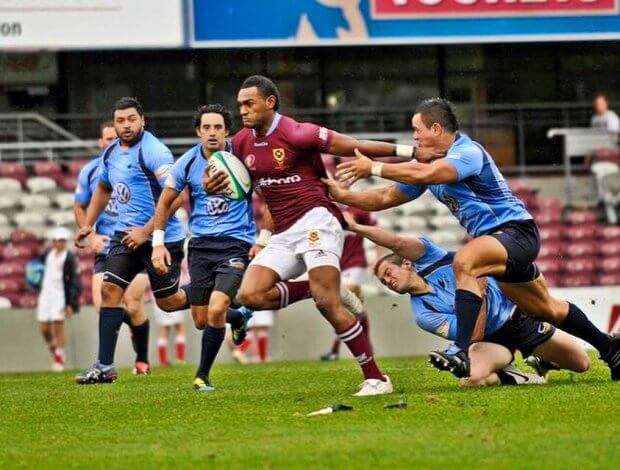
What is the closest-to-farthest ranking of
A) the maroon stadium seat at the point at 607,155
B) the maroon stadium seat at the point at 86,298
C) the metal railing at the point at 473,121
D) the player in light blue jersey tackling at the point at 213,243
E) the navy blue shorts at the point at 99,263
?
the player in light blue jersey tackling at the point at 213,243, the navy blue shorts at the point at 99,263, the maroon stadium seat at the point at 86,298, the maroon stadium seat at the point at 607,155, the metal railing at the point at 473,121

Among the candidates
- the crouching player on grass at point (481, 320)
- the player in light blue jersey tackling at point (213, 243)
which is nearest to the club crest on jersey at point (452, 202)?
the crouching player on grass at point (481, 320)

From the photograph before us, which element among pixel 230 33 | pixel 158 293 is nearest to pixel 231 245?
pixel 158 293

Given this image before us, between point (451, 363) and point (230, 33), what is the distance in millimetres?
15222

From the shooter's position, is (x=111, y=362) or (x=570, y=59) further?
(x=570, y=59)

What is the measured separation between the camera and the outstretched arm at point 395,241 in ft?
38.3

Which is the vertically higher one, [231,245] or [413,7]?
[413,7]

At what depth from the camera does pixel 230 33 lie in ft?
81.5

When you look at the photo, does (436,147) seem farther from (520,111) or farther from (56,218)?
(520,111)

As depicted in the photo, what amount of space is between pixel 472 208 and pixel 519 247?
0.45m

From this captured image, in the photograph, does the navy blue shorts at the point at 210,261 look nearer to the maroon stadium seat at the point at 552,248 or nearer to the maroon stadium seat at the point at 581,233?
the maroon stadium seat at the point at 552,248

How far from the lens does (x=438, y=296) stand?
39.7 ft

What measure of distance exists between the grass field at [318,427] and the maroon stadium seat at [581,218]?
1328 cm

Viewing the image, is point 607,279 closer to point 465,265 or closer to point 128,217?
point 128,217

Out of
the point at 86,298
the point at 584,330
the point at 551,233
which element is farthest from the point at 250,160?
the point at 551,233
